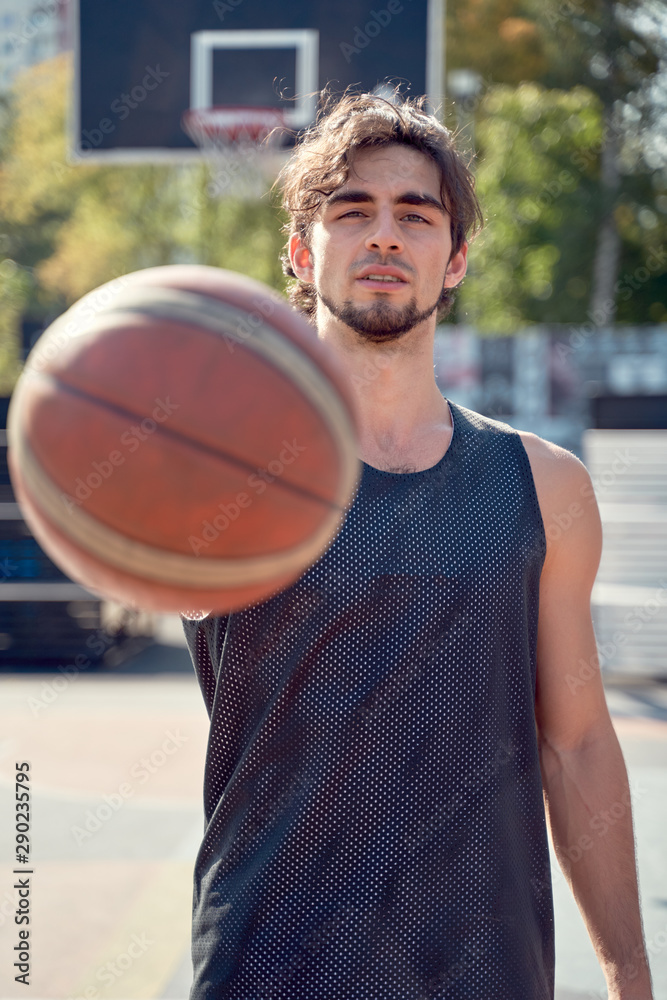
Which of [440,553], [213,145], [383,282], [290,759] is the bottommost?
[290,759]

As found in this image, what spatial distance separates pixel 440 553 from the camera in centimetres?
160

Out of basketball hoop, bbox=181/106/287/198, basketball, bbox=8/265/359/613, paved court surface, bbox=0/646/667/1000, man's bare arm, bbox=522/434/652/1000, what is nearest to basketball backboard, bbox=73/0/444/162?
basketball hoop, bbox=181/106/287/198

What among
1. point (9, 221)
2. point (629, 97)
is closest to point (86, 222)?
point (9, 221)

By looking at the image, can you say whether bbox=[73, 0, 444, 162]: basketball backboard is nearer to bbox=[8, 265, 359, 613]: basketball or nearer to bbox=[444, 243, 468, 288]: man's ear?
bbox=[444, 243, 468, 288]: man's ear

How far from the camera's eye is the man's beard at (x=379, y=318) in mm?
1685

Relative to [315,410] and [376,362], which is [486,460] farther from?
[315,410]

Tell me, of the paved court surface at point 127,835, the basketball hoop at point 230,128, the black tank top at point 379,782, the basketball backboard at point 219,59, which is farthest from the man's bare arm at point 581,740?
the basketball hoop at point 230,128

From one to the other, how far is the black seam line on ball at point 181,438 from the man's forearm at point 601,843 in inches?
33.7

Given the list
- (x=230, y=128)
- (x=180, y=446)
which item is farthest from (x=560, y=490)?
(x=230, y=128)

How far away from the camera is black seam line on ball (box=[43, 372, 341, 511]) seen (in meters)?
1.17

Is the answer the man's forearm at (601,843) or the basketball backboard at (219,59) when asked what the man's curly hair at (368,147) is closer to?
the man's forearm at (601,843)

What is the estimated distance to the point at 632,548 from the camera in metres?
8.17

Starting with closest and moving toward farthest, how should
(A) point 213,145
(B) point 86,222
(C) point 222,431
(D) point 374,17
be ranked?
1. (C) point 222,431
2. (D) point 374,17
3. (A) point 213,145
4. (B) point 86,222

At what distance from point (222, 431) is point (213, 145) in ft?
19.8
